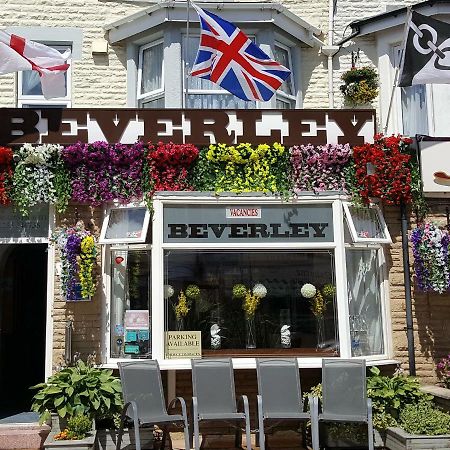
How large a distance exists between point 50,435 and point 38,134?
3.94 m

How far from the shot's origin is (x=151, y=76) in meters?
10.1

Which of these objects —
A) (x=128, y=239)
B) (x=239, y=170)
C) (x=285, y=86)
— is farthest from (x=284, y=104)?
(x=128, y=239)

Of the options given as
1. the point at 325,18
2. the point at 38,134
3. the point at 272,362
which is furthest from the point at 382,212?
the point at 38,134

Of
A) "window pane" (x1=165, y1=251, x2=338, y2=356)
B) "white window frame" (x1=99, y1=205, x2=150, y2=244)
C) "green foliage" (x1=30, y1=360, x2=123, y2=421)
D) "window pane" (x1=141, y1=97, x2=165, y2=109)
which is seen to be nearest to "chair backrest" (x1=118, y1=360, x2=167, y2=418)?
"green foliage" (x1=30, y1=360, x2=123, y2=421)

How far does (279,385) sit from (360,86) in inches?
188

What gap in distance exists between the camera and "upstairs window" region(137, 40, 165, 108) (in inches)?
390

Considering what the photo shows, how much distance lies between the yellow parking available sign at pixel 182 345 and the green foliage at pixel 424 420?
8.93ft

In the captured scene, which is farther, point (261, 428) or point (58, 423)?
point (58, 423)

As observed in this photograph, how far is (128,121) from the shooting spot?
866cm

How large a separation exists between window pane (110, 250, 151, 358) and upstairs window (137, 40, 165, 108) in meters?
2.66

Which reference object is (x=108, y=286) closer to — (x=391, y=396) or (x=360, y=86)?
(x=391, y=396)

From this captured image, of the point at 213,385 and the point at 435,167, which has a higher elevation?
the point at 435,167

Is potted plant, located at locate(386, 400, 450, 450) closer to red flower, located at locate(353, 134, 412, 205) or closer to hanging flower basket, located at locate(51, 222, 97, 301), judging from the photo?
red flower, located at locate(353, 134, 412, 205)

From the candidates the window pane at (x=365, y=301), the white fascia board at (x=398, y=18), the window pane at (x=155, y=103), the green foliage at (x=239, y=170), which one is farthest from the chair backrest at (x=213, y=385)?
the white fascia board at (x=398, y=18)
